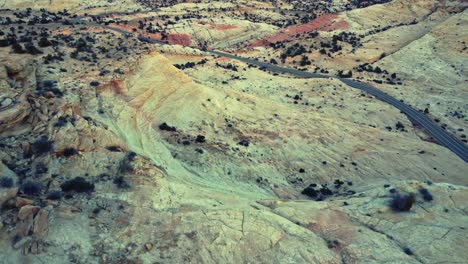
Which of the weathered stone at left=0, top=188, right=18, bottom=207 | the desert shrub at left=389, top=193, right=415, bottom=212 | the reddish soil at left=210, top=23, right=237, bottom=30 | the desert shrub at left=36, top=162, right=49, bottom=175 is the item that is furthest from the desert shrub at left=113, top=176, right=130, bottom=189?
the reddish soil at left=210, top=23, right=237, bottom=30

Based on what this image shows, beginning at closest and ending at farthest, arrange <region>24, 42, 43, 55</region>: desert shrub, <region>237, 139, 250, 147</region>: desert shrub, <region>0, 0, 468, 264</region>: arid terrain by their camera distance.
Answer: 1. <region>0, 0, 468, 264</region>: arid terrain
2. <region>24, 42, 43, 55</region>: desert shrub
3. <region>237, 139, 250, 147</region>: desert shrub

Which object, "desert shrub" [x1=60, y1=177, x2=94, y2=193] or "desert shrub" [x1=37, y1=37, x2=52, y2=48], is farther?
"desert shrub" [x1=37, y1=37, x2=52, y2=48]

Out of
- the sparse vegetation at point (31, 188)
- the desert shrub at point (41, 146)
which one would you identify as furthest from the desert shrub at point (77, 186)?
the desert shrub at point (41, 146)

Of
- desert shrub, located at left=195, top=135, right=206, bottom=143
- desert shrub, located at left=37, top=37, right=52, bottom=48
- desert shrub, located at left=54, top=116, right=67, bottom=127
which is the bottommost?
desert shrub, located at left=195, top=135, right=206, bottom=143

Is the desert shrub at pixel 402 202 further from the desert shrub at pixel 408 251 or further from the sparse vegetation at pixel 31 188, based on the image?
the sparse vegetation at pixel 31 188

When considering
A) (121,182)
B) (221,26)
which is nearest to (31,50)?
(121,182)

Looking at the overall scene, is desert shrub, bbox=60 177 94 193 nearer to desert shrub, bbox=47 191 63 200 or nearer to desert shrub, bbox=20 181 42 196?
desert shrub, bbox=47 191 63 200
